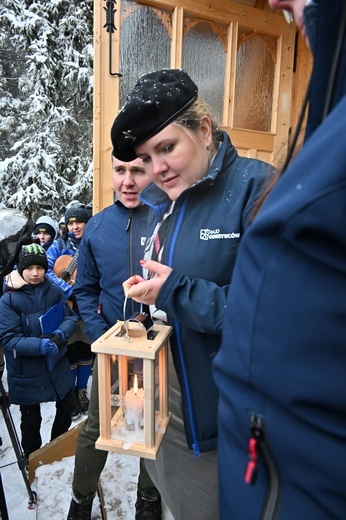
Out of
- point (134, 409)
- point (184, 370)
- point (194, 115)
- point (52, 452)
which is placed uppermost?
point (194, 115)

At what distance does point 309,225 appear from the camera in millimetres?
510

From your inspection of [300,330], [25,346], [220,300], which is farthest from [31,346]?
[300,330]

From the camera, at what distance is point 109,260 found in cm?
207

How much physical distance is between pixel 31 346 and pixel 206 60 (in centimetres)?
289

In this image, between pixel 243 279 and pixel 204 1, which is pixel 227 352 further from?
pixel 204 1

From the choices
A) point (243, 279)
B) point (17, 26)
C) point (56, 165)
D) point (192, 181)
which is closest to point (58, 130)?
point (56, 165)

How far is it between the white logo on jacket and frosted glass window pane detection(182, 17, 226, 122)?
2445 mm

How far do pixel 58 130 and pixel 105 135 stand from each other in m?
9.49

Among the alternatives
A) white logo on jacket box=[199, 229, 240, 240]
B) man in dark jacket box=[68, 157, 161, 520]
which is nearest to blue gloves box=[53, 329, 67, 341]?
man in dark jacket box=[68, 157, 161, 520]

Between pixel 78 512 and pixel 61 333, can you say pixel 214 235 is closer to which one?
pixel 78 512

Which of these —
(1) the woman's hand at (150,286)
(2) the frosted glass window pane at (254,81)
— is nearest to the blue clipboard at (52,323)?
(1) the woman's hand at (150,286)

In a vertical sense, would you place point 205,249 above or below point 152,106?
below

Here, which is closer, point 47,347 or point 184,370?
point 184,370

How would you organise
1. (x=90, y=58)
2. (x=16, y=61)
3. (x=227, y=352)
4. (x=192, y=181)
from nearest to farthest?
1. (x=227, y=352)
2. (x=192, y=181)
3. (x=90, y=58)
4. (x=16, y=61)
